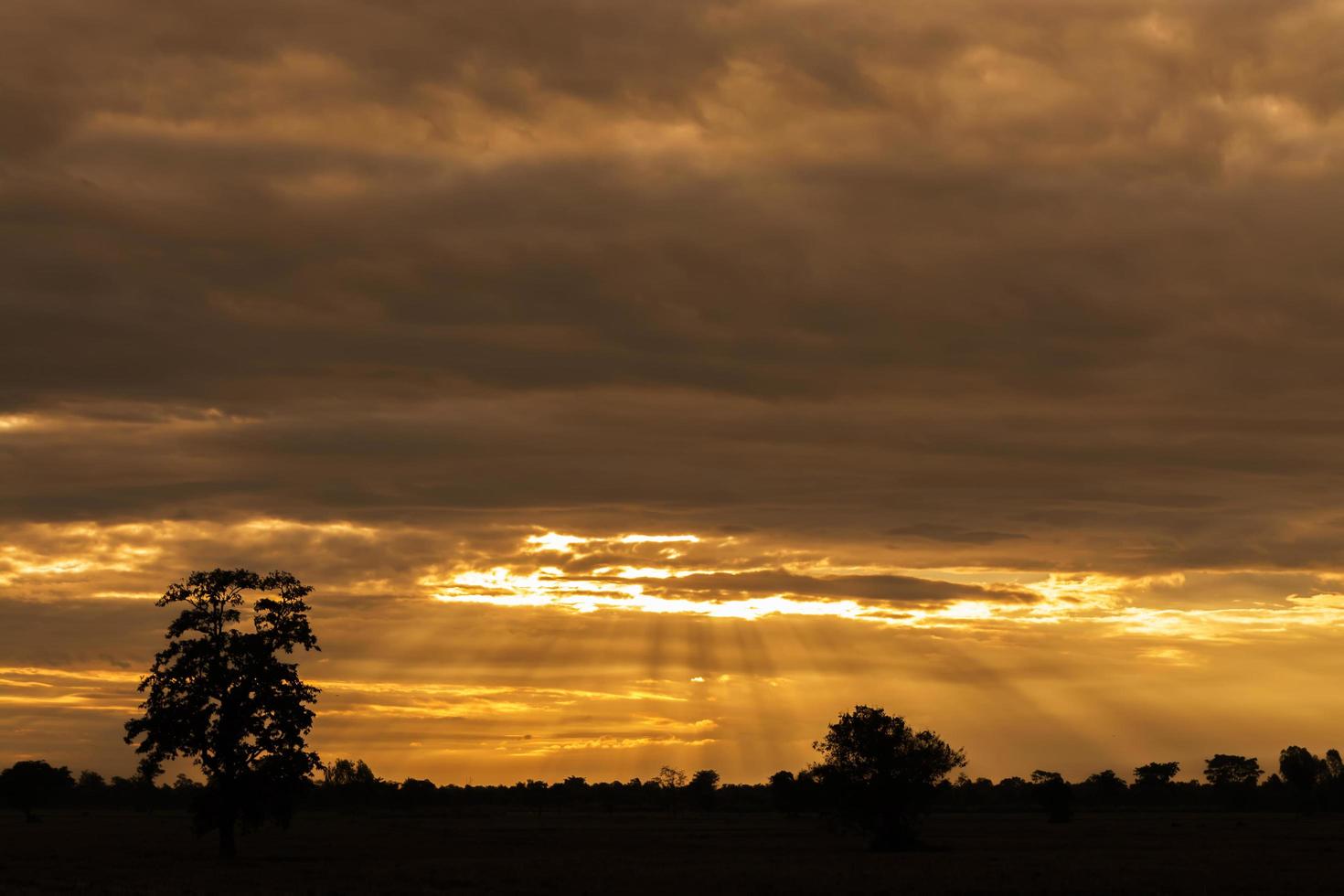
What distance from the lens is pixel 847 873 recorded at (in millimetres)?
73188

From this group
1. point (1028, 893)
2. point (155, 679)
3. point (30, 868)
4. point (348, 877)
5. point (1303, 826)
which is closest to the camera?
point (1028, 893)

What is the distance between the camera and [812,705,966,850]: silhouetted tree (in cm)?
10712

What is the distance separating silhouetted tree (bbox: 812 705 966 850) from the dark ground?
349cm

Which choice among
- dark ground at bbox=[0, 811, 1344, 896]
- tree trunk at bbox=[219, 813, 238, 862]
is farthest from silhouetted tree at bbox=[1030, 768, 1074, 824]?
tree trunk at bbox=[219, 813, 238, 862]

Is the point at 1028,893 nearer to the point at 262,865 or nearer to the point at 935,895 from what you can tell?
the point at 935,895

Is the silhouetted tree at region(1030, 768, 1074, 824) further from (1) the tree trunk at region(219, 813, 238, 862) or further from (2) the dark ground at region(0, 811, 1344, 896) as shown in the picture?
(1) the tree trunk at region(219, 813, 238, 862)

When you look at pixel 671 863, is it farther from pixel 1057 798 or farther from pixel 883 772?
pixel 1057 798

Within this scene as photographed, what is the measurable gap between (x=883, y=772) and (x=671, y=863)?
30.4 meters

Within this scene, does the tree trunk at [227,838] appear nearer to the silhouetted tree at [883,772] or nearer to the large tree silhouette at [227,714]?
the large tree silhouette at [227,714]

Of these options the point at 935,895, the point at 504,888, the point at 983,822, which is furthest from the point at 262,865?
the point at 983,822

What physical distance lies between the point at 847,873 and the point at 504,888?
2001 centimetres

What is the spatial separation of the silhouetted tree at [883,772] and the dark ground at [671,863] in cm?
349

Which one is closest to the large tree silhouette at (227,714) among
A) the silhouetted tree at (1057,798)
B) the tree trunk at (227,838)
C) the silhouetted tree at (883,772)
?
the tree trunk at (227,838)

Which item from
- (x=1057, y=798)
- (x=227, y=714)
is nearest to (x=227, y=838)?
(x=227, y=714)
